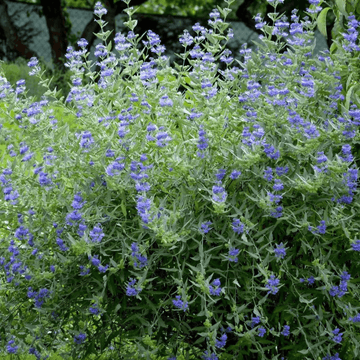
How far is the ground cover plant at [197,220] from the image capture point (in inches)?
94.3

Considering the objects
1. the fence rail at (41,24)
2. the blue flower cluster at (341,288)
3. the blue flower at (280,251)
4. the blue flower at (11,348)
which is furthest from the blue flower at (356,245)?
the fence rail at (41,24)

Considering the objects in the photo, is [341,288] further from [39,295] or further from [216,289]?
[39,295]

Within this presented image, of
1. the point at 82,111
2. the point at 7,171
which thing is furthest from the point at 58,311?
the point at 82,111

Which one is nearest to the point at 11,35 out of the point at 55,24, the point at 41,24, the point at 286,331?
the point at 55,24

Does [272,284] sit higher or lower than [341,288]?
higher

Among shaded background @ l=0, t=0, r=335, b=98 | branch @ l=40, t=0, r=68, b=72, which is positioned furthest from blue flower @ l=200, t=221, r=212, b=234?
branch @ l=40, t=0, r=68, b=72

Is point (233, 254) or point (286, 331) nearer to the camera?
point (233, 254)

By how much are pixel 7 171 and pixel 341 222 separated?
4.53 feet

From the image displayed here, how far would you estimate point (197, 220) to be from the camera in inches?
97.4

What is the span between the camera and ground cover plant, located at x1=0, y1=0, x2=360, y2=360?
2396mm

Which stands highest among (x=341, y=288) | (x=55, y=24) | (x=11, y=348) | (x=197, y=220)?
(x=197, y=220)

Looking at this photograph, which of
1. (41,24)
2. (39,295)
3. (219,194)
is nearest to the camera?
(219,194)

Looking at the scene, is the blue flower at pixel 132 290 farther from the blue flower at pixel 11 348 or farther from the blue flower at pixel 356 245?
the blue flower at pixel 356 245

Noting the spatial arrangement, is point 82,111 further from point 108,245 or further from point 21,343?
point 21,343
